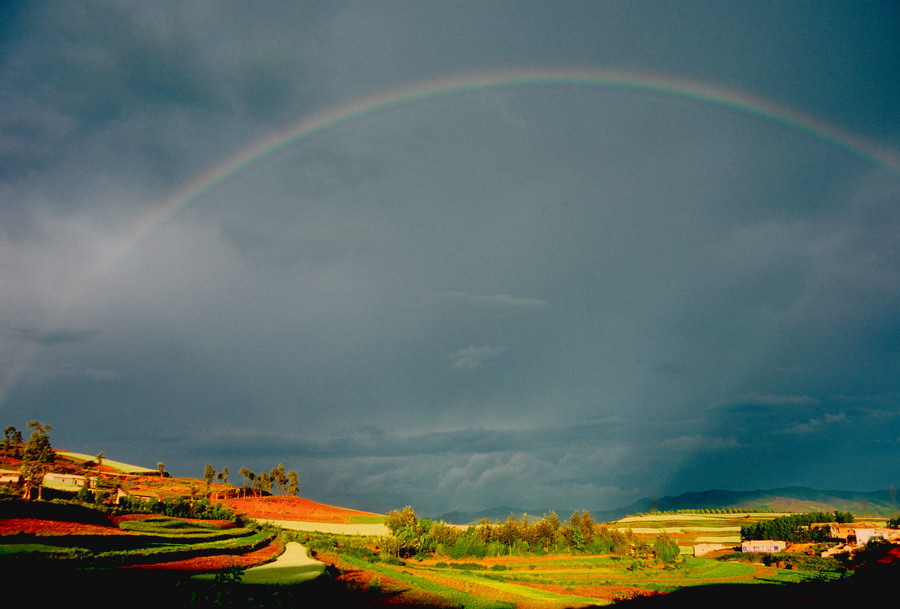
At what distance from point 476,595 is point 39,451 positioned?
63.0m

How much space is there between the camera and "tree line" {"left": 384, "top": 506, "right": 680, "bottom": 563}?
294 feet

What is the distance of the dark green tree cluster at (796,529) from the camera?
4860 inches

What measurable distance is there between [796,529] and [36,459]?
163 meters

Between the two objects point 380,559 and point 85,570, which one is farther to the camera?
point 380,559

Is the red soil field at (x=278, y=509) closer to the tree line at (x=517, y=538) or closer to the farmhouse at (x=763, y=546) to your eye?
the tree line at (x=517, y=538)

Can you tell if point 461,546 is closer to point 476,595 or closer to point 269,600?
point 476,595

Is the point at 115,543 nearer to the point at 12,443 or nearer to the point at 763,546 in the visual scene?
the point at 12,443

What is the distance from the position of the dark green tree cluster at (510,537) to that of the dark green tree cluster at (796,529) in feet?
154

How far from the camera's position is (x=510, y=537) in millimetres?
101062

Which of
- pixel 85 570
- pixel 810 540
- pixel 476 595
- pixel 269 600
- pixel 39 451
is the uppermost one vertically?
pixel 39 451

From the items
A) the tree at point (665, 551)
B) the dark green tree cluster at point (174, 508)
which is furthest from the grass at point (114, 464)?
the tree at point (665, 551)

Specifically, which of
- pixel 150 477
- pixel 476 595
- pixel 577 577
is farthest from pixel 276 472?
pixel 476 595

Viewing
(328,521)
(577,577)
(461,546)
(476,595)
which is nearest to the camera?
(476,595)

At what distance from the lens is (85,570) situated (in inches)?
1187
